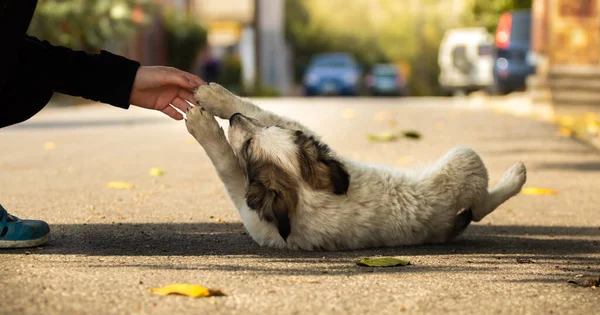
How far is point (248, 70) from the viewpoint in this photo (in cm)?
5809

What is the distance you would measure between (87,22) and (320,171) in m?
21.9

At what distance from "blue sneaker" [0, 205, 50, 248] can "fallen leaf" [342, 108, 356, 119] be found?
42.2 ft

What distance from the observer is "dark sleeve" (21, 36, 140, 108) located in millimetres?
4953

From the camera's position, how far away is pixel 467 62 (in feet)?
109

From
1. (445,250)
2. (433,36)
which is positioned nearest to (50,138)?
(445,250)

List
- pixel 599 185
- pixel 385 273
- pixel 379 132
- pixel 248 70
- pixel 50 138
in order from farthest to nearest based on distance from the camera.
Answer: pixel 248 70
pixel 379 132
pixel 50 138
pixel 599 185
pixel 385 273

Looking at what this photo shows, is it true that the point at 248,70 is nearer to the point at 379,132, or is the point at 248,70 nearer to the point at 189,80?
the point at 379,132

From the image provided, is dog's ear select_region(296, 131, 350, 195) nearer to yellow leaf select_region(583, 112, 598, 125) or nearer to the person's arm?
the person's arm

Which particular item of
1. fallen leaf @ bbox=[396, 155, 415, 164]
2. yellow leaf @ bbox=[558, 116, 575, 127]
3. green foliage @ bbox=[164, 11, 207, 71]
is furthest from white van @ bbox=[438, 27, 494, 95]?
fallen leaf @ bbox=[396, 155, 415, 164]

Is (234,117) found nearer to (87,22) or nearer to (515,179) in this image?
(515,179)

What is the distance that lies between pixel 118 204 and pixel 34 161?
11.2 feet

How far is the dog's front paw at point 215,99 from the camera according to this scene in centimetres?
552

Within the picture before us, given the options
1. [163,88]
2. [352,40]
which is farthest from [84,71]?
[352,40]

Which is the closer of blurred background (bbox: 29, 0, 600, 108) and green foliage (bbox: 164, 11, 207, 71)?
blurred background (bbox: 29, 0, 600, 108)
